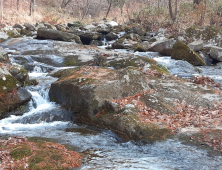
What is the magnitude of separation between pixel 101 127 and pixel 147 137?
1469mm

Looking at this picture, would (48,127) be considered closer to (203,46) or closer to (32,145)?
(32,145)

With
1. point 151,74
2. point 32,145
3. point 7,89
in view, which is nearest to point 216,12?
point 151,74

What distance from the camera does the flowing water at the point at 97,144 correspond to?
4082 mm

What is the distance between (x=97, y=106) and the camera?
21.2 feet

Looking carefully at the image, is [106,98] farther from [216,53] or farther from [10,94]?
[216,53]

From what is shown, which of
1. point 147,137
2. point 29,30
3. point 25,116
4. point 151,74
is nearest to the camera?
point 147,137

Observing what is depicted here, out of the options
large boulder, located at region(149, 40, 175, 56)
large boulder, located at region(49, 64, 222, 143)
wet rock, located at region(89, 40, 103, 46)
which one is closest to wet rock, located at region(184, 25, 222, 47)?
large boulder, located at region(149, 40, 175, 56)

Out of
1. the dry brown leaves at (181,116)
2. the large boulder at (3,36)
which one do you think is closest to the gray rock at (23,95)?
the dry brown leaves at (181,116)

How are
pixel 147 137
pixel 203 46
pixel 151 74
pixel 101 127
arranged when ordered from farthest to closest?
pixel 203 46, pixel 151 74, pixel 101 127, pixel 147 137

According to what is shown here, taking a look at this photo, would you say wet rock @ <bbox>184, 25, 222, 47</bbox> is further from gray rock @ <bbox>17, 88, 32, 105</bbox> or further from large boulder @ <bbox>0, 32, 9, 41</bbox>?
large boulder @ <bbox>0, 32, 9, 41</bbox>

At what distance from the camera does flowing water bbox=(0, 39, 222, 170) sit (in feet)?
13.4

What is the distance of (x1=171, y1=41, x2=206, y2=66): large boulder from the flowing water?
859cm

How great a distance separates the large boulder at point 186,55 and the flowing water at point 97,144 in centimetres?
859

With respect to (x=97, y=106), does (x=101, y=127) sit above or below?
below
